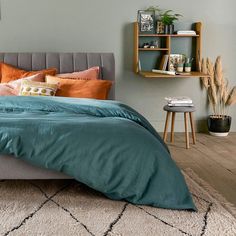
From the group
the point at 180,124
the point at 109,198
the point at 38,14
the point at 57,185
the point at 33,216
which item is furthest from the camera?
the point at 180,124

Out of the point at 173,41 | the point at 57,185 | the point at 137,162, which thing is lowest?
the point at 57,185

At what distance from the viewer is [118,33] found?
19.0ft

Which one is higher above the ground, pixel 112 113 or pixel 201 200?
pixel 112 113

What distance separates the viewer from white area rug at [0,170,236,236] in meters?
2.75

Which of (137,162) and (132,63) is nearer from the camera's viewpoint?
(137,162)

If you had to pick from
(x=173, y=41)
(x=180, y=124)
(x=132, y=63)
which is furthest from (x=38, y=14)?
(x=180, y=124)

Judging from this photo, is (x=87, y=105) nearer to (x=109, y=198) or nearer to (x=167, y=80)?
(x=109, y=198)

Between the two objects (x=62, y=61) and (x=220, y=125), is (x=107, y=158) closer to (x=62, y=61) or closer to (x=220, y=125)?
(x=62, y=61)

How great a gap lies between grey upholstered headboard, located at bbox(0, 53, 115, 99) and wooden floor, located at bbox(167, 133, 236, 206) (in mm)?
1107

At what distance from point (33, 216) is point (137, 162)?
755 mm

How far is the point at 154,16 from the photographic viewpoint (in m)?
5.79

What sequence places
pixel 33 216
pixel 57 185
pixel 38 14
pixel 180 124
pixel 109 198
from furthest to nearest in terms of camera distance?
pixel 180 124
pixel 38 14
pixel 57 185
pixel 109 198
pixel 33 216

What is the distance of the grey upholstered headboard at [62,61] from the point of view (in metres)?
5.45

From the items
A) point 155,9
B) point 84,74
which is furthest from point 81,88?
point 155,9
